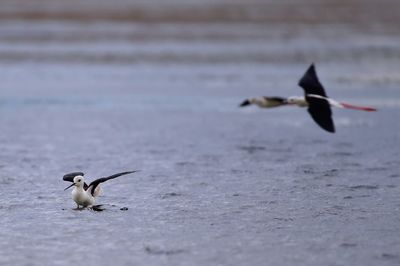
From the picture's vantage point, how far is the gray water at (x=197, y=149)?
872 centimetres

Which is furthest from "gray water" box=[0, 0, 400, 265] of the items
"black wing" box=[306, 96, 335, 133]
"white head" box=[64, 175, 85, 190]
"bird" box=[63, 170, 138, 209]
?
"black wing" box=[306, 96, 335, 133]

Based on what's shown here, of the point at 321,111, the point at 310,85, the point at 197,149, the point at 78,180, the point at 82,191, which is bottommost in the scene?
the point at 197,149

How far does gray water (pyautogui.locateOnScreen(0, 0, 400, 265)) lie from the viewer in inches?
343

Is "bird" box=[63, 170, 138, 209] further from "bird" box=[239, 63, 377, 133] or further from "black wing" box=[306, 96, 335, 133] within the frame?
"black wing" box=[306, 96, 335, 133]

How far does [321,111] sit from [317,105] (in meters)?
0.09

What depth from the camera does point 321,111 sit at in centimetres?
1286

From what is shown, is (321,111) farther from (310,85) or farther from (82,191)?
(82,191)

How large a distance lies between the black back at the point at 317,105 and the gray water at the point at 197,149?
52 cm

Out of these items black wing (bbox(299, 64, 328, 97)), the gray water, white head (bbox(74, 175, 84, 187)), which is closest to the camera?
the gray water

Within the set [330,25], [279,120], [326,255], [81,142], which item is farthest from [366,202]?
[330,25]

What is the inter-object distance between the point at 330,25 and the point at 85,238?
28.6 metres

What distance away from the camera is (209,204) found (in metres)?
10.3

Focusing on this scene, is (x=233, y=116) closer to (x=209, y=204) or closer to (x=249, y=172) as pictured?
(x=249, y=172)

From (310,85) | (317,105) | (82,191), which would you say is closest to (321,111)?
(317,105)
